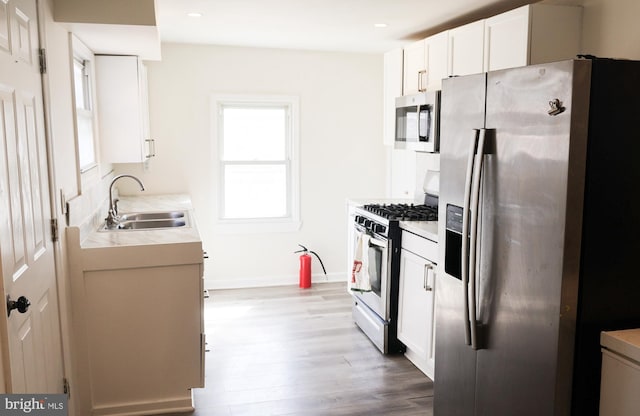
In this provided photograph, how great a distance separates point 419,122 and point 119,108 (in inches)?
88.8

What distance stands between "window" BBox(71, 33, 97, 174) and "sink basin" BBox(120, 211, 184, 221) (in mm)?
458

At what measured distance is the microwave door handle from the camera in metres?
2.08

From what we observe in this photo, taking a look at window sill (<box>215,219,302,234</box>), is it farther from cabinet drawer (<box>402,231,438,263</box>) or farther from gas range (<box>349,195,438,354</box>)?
cabinet drawer (<box>402,231,438,263</box>)

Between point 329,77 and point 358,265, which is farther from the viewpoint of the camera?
point 329,77

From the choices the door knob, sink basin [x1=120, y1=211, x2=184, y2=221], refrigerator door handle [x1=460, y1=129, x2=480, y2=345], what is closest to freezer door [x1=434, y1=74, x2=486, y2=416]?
refrigerator door handle [x1=460, y1=129, x2=480, y2=345]

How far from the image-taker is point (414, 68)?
4121 mm

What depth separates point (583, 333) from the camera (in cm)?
182

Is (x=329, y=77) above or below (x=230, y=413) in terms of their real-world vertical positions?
above

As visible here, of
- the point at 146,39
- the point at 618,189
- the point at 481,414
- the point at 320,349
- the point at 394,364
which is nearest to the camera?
the point at 618,189

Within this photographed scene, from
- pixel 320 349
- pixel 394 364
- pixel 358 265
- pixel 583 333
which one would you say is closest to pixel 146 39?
pixel 358 265

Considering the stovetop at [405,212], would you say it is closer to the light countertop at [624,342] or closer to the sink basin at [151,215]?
the sink basin at [151,215]

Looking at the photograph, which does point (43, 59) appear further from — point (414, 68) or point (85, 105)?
point (414, 68)

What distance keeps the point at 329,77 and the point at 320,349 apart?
113 inches

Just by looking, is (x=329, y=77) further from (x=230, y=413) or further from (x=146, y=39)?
(x=230, y=413)
